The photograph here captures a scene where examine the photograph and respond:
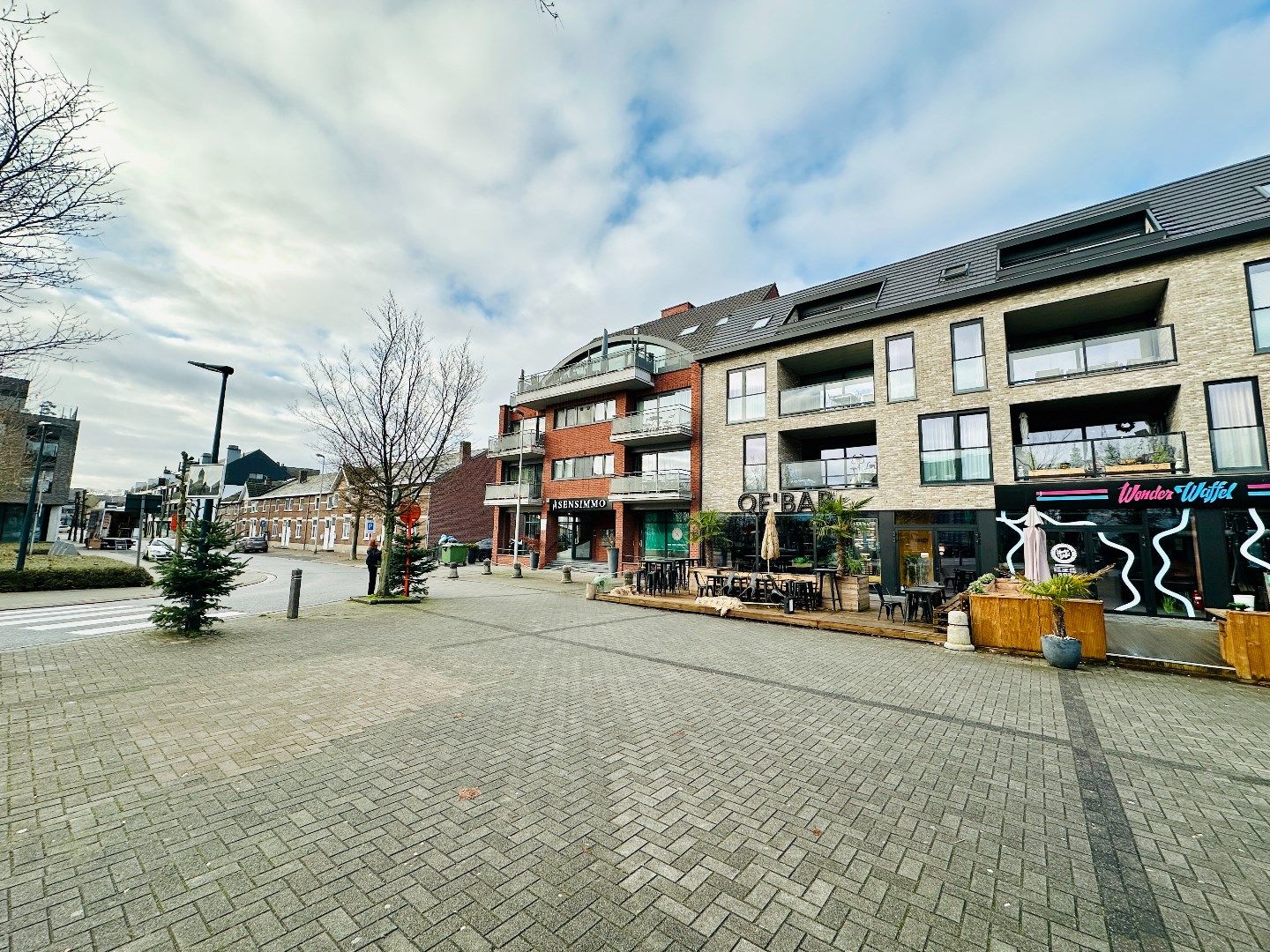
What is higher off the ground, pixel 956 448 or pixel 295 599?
pixel 956 448

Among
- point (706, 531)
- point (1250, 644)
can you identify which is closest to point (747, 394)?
point (706, 531)

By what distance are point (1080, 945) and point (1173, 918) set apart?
0.71 m

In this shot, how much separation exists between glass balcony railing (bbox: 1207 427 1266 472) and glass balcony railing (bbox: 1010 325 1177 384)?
7.35 ft

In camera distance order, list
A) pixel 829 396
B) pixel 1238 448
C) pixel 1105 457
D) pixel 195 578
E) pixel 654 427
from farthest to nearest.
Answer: pixel 654 427, pixel 829 396, pixel 1105 457, pixel 1238 448, pixel 195 578

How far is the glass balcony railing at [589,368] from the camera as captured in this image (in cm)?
2470

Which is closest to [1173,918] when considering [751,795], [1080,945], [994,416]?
[1080,945]

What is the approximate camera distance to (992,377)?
51.4 ft

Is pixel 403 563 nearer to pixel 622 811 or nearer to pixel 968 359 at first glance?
pixel 622 811

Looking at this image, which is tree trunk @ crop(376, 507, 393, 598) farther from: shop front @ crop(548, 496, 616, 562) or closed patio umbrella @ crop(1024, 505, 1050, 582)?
closed patio umbrella @ crop(1024, 505, 1050, 582)

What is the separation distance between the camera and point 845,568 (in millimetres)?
14258

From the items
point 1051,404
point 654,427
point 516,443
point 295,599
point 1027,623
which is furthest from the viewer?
point 516,443

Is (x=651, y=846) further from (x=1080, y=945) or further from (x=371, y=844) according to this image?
(x=1080, y=945)

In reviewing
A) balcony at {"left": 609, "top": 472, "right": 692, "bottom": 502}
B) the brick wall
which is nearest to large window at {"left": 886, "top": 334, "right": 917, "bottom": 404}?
balcony at {"left": 609, "top": 472, "right": 692, "bottom": 502}

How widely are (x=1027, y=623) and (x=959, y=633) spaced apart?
1.04 m
